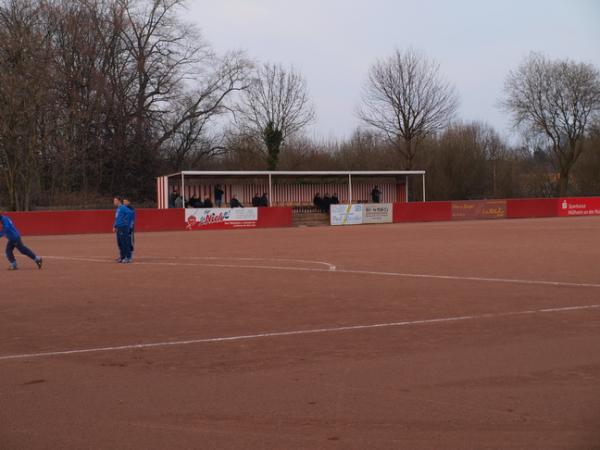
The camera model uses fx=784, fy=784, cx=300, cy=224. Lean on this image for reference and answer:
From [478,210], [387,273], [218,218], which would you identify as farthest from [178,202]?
[387,273]

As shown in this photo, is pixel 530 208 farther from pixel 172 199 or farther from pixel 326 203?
pixel 172 199

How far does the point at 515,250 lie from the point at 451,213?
26111 mm

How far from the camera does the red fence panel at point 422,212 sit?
1837 inches

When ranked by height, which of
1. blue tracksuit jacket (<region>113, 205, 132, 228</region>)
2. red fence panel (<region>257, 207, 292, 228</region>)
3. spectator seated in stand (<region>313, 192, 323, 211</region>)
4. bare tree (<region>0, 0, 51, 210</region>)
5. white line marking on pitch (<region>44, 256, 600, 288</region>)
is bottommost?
white line marking on pitch (<region>44, 256, 600, 288</region>)

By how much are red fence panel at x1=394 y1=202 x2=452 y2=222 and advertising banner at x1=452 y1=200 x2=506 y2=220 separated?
1.84 ft

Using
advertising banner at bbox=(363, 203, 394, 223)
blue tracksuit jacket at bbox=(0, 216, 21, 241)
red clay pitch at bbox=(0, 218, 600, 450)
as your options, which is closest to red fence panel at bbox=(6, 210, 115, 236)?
advertising banner at bbox=(363, 203, 394, 223)

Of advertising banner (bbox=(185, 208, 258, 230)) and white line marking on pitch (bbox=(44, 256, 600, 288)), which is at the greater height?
advertising banner (bbox=(185, 208, 258, 230))

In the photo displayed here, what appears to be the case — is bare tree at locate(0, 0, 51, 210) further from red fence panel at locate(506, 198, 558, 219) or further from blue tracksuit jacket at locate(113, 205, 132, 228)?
red fence panel at locate(506, 198, 558, 219)

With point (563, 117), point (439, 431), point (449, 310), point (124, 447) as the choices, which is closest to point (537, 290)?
point (449, 310)

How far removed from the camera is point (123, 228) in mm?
19891

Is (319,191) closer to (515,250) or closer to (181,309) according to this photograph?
(515,250)

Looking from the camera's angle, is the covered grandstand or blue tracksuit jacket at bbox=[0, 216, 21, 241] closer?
blue tracksuit jacket at bbox=[0, 216, 21, 241]

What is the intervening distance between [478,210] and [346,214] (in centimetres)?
915

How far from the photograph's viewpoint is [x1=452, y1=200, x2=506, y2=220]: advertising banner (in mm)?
48156
